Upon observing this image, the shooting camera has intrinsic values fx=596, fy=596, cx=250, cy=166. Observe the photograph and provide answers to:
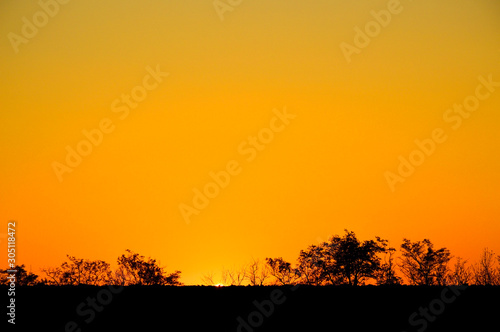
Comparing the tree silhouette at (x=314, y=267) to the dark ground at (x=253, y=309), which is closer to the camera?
the dark ground at (x=253, y=309)

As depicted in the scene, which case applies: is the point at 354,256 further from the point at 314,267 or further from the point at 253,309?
the point at 253,309

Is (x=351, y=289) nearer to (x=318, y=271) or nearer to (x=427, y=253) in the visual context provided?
(x=318, y=271)

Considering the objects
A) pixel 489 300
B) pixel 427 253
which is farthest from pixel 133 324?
pixel 427 253

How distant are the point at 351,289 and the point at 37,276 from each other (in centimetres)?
5349

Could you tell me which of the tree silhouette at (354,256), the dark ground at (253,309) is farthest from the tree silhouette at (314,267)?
the dark ground at (253,309)

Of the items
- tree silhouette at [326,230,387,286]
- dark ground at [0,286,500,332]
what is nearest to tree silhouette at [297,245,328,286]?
tree silhouette at [326,230,387,286]

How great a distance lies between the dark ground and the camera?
18406 millimetres

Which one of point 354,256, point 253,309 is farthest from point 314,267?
point 253,309

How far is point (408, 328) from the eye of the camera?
18.3 metres

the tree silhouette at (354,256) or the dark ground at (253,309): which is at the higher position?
the tree silhouette at (354,256)

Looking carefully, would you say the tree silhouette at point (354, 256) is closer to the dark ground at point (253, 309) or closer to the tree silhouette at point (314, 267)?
the tree silhouette at point (314, 267)

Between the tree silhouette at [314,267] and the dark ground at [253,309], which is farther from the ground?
the tree silhouette at [314,267]

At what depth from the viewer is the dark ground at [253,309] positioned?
60.4ft

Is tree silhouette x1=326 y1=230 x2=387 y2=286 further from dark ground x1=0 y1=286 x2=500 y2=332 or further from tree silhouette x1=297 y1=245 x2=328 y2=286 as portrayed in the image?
dark ground x1=0 y1=286 x2=500 y2=332
